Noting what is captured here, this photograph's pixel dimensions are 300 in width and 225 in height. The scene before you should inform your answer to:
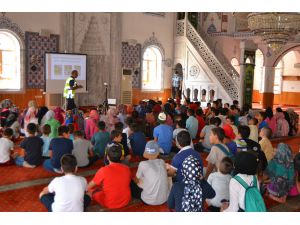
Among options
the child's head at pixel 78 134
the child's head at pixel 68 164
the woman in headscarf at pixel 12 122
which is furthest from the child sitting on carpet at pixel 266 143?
the woman in headscarf at pixel 12 122

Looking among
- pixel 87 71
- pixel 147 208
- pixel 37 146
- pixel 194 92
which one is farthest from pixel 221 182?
pixel 194 92

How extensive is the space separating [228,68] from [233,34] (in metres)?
1.30

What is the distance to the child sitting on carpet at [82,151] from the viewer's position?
458cm

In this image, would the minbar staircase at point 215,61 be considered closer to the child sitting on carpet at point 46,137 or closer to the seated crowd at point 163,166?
the seated crowd at point 163,166

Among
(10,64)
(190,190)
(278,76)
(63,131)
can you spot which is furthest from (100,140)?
(278,76)

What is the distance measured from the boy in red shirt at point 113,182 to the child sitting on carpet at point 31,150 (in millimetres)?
1488

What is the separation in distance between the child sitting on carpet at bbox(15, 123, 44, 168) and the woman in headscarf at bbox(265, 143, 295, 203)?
2792 mm

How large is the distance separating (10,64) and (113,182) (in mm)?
8010

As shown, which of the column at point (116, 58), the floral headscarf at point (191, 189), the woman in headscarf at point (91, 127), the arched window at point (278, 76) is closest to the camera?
the floral headscarf at point (191, 189)

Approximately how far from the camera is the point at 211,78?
1268 centimetres

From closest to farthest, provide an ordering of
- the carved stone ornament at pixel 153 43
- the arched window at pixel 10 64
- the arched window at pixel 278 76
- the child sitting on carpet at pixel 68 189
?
1. the child sitting on carpet at pixel 68 189
2. the arched window at pixel 10 64
3. the carved stone ornament at pixel 153 43
4. the arched window at pixel 278 76

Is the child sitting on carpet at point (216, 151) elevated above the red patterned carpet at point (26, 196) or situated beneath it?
elevated above

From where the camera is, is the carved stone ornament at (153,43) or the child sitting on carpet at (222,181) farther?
the carved stone ornament at (153,43)
